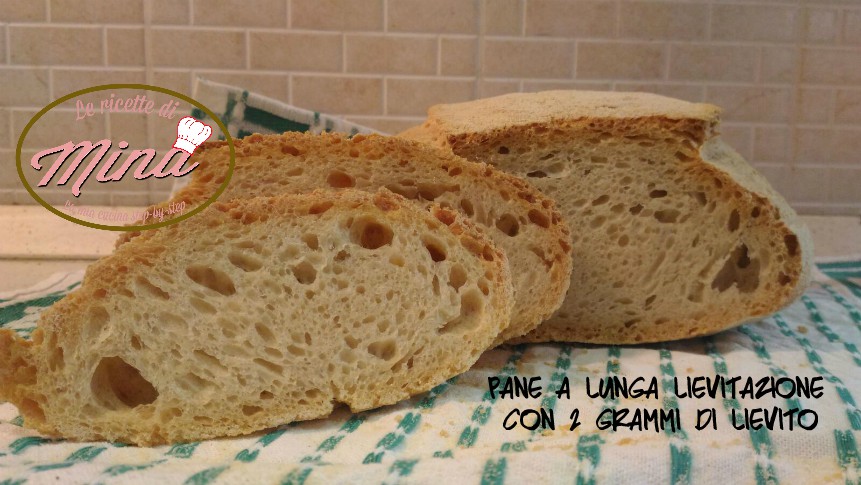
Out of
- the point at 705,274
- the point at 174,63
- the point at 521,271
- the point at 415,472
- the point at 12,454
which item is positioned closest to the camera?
the point at 415,472

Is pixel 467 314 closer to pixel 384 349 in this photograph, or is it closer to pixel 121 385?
pixel 384 349

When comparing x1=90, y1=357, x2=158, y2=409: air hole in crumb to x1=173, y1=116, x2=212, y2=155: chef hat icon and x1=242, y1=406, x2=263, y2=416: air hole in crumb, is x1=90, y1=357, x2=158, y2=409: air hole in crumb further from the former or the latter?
x1=173, y1=116, x2=212, y2=155: chef hat icon

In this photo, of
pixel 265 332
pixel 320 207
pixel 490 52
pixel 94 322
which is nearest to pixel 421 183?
pixel 320 207

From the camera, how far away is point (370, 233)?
66.8 inches

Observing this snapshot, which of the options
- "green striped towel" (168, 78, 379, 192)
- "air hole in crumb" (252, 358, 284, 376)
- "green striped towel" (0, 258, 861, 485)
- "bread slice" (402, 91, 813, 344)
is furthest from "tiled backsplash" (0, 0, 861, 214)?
"air hole in crumb" (252, 358, 284, 376)

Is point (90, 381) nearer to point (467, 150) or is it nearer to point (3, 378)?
point (3, 378)

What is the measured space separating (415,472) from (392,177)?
727 millimetres

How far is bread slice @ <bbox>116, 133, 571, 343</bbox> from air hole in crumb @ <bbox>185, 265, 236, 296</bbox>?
20cm

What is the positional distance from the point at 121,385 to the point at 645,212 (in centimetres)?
135

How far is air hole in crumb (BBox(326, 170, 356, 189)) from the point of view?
1.80 m

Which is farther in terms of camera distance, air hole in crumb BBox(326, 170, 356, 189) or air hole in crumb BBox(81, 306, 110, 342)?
air hole in crumb BBox(326, 170, 356, 189)

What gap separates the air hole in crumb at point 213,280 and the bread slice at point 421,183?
20cm

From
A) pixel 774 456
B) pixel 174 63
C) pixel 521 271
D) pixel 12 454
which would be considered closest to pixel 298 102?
pixel 174 63

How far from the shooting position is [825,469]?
1354 millimetres
